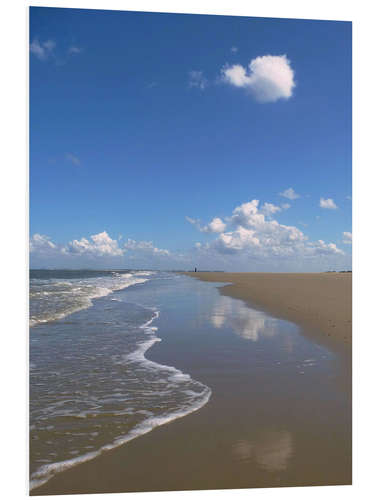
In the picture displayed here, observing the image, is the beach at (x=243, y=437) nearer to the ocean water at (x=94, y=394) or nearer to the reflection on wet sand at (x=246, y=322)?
the ocean water at (x=94, y=394)

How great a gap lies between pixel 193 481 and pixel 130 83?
5161mm

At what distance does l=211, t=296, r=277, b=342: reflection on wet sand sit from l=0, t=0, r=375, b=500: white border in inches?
134

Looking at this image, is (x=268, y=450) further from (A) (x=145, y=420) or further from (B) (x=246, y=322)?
(B) (x=246, y=322)

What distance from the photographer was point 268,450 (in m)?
3.03

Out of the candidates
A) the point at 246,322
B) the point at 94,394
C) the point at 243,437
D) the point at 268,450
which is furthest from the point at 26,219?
the point at 246,322

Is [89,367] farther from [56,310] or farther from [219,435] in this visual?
[56,310]

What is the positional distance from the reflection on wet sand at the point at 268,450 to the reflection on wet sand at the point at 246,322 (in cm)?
376

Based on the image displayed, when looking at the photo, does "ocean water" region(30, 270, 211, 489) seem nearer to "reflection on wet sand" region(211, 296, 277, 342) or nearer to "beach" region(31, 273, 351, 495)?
"beach" region(31, 273, 351, 495)

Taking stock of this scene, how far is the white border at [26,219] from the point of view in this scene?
10.3 ft

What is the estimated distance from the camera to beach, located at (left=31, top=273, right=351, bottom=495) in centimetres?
279

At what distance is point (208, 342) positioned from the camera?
6.73 m

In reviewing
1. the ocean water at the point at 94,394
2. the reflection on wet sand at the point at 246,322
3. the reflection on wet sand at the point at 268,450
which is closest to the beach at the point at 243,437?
the reflection on wet sand at the point at 268,450

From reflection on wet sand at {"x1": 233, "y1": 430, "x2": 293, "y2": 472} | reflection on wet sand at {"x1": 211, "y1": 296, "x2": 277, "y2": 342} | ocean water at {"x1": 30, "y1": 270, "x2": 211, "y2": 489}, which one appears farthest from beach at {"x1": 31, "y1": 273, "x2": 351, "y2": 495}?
reflection on wet sand at {"x1": 211, "y1": 296, "x2": 277, "y2": 342}

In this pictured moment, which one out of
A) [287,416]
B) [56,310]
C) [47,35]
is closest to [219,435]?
[287,416]
